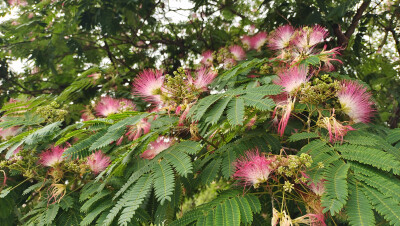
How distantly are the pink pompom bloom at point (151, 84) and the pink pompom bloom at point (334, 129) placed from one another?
125 cm

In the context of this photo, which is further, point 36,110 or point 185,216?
point 36,110

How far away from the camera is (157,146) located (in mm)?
2785

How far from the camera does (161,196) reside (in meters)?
1.92

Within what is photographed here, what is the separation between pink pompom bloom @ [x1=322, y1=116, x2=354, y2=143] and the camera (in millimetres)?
2145

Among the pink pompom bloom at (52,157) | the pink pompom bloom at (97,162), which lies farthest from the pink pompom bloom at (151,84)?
the pink pompom bloom at (52,157)

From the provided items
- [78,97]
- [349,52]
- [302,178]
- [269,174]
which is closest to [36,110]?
[78,97]

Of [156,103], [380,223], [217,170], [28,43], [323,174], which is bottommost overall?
[380,223]

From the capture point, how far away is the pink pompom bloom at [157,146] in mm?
2637

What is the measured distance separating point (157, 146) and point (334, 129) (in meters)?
1.38

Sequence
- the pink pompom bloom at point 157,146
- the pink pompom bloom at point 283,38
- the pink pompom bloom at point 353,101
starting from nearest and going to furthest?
the pink pompom bloom at point 353,101, the pink pompom bloom at point 157,146, the pink pompom bloom at point 283,38

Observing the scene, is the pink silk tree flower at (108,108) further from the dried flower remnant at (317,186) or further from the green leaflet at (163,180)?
the dried flower remnant at (317,186)

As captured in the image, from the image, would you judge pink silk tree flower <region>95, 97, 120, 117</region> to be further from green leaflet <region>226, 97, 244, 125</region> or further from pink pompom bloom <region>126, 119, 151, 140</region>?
green leaflet <region>226, 97, 244, 125</region>

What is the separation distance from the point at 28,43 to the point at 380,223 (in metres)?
4.54

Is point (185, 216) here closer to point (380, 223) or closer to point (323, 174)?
point (323, 174)
